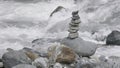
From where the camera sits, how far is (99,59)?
9461 mm

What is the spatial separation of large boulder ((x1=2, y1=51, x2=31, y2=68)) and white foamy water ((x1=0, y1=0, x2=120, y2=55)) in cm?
314

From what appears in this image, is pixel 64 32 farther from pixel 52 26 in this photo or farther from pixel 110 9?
pixel 110 9

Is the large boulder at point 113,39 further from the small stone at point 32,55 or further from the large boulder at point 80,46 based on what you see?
the small stone at point 32,55

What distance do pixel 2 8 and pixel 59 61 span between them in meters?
8.00

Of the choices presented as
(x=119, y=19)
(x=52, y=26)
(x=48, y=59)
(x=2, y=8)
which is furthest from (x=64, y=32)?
(x=48, y=59)

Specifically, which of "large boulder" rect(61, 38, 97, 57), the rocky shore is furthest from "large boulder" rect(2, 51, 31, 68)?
"large boulder" rect(61, 38, 97, 57)

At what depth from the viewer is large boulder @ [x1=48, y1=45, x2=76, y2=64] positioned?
29.5ft

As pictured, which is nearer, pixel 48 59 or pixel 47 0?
pixel 48 59

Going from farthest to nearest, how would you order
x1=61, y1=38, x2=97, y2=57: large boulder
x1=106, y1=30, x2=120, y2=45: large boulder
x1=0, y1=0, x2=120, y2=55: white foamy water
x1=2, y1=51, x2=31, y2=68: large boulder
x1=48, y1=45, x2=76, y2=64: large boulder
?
x1=0, y1=0, x2=120, y2=55: white foamy water → x1=106, y1=30, x2=120, y2=45: large boulder → x1=61, y1=38, x2=97, y2=57: large boulder → x1=48, y1=45, x2=76, y2=64: large boulder → x1=2, y1=51, x2=31, y2=68: large boulder

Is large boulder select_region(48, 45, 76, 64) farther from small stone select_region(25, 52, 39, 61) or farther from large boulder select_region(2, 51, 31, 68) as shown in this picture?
large boulder select_region(2, 51, 31, 68)

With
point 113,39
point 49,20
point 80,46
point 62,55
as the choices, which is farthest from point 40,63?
point 49,20

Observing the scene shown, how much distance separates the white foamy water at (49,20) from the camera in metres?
13.0

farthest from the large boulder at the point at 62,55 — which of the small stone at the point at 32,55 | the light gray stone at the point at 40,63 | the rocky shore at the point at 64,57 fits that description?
the small stone at the point at 32,55

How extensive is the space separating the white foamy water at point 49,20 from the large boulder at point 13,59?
3.14 m
